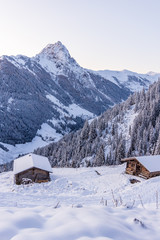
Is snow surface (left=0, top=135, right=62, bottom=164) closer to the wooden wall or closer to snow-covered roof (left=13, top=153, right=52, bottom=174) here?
snow-covered roof (left=13, top=153, right=52, bottom=174)

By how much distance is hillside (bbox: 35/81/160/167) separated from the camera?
5281 cm

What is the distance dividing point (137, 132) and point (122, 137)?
5.27m

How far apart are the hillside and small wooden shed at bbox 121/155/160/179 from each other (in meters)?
16.4

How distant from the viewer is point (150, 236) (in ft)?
12.2

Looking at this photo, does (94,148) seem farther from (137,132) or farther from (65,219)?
(65,219)

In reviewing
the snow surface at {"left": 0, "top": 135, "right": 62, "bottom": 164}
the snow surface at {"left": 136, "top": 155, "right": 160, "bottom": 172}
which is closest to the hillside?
the snow surface at {"left": 136, "top": 155, "right": 160, "bottom": 172}

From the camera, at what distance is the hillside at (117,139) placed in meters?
52.8

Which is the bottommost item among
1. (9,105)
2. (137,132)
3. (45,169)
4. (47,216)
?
(45,169)

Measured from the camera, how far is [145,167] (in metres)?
27.9

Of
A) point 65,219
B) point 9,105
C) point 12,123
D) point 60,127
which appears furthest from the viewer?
point 60,127

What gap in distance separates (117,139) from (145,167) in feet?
103

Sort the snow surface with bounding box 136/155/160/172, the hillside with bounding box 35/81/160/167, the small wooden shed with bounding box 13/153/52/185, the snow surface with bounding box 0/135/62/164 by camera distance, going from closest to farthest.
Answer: the snow surface with bounding box 136/155/160/172
the small wooden shed with bounding box 13/153/52/185
the hillside with bounding box 35/81/160/167
the snow surface with bounding box 0/135/62/164

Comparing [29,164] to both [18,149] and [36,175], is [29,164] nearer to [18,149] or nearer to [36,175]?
[36,175]

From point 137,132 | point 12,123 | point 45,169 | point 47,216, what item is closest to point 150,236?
point 47,216
